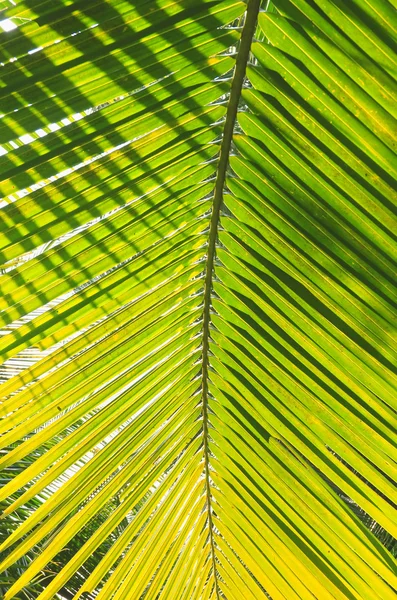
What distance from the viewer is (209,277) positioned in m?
0.87

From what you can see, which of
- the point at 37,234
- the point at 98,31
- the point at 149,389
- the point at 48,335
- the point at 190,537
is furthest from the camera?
the point at 190,537

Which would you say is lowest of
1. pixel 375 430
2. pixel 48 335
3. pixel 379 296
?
pixel 48 335

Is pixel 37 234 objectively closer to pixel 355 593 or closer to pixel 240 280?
pixel 240 280

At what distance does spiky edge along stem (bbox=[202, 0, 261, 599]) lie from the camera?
642mm

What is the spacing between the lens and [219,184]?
778 mm

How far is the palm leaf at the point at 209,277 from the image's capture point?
611 millimetres

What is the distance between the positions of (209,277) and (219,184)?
16 cm

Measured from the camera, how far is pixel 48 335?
2.61 feet

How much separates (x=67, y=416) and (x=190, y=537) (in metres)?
0.41

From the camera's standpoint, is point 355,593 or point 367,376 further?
point 355,593

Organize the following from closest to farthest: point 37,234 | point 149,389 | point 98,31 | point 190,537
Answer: point 98,31 < point 37,234 < point 149,389 < point 190,537

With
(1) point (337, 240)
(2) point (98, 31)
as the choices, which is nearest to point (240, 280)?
(1) point (337, 240)

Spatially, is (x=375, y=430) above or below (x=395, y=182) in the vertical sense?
below

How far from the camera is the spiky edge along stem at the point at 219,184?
0.64 m
